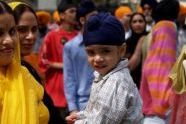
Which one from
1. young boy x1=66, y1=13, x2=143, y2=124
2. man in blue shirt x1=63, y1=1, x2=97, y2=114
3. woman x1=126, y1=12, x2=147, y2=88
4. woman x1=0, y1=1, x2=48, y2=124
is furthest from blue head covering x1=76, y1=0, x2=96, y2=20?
woman x1=0, y1=1, x2=48, y2=124

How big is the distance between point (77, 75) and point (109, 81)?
207 centimetres

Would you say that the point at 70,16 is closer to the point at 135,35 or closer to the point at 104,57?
the point at 135,35

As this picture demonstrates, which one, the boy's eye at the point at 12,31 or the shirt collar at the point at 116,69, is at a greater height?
the boy's eye at the point at 12,31

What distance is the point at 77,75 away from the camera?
5.27m

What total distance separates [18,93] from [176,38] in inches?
93.7

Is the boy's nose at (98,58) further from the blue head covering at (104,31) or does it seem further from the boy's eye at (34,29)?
the boy's eye at (34,29)

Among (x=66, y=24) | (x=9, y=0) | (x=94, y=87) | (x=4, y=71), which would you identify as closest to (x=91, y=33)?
(x=94, y=87)

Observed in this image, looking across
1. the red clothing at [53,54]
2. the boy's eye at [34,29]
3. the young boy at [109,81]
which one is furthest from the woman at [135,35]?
the young boy at [109,81]

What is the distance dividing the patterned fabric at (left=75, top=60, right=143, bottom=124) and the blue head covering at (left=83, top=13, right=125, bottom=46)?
0.51 ft

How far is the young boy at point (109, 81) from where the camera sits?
→ 3.14 meters

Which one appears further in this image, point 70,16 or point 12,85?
point 70,16

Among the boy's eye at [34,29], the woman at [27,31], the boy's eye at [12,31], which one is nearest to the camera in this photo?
the boy's eye at [12,31]

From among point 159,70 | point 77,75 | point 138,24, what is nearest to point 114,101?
point 159,70

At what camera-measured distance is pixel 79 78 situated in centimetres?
524
